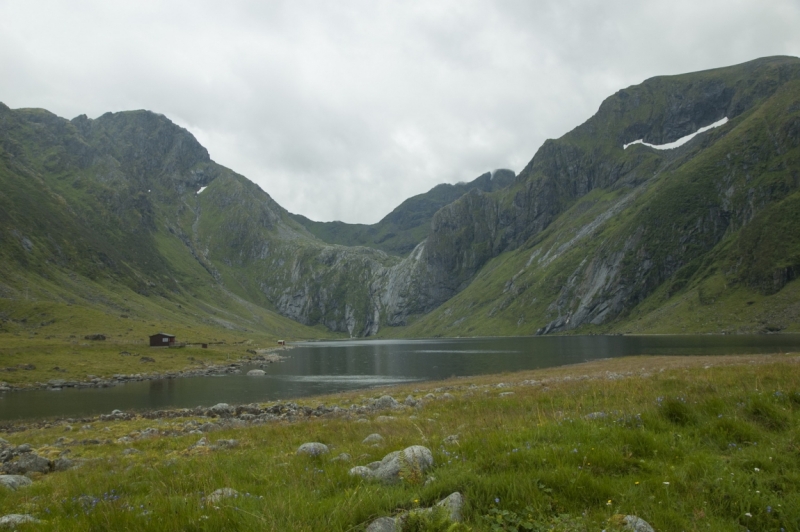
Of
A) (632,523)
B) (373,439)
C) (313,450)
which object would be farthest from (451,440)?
(632,523)

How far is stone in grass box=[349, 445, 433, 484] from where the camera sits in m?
8.21

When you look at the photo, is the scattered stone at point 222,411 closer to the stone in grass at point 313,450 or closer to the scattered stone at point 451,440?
the stone in grass at point 313,450

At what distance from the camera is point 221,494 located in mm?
7586

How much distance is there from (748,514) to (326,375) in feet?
239

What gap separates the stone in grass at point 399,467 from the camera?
323 inches

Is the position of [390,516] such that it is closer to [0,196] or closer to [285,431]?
[285,431]

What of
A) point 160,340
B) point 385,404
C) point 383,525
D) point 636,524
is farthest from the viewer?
point 160,340

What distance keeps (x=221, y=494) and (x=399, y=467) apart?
10.6 feet

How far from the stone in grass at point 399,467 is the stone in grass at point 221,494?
7.24 feet

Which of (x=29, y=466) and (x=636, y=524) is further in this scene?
(x=29, y=466)

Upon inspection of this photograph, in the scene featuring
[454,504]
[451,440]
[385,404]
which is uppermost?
[454,504]

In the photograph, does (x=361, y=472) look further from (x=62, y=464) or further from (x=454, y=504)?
A: (x=62, y=464)

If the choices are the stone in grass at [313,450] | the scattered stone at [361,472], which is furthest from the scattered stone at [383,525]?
the stone in grass at [313,450]

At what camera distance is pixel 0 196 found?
184125mm
